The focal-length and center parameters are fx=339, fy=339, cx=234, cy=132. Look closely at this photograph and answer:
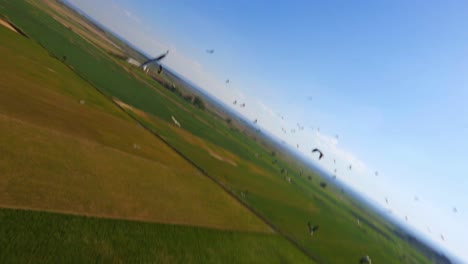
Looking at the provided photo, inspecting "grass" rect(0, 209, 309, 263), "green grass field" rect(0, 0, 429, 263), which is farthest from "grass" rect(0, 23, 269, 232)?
"grass" rect(0, 209, 309, 263)

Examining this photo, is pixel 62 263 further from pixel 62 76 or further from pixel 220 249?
pixel 62 76

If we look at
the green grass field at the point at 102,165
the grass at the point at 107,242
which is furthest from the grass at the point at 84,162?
the grass at the point at 107,242

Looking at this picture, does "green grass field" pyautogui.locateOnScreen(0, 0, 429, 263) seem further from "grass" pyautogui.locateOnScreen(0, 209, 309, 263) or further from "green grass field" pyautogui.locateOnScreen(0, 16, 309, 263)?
"grass" pyautogui.locateOnScreen(0, 209, 309, 263)

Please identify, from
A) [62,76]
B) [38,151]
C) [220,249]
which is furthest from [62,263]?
[62,76]

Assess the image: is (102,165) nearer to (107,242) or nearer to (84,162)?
(84,162)

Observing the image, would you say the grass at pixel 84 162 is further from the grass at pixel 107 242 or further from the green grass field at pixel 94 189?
the grass at pixel 107 242

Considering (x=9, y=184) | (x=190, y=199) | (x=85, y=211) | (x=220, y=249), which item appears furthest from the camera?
(x=190, y=199)

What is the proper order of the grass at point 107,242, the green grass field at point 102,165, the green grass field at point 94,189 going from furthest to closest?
the green grass field at point 102,165
the green grass field at point 94,189
the grass at point 107,242

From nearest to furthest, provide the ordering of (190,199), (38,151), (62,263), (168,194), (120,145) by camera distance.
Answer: (62,263) → (38,151) → (168,194) → (190,199) → (120,145)
